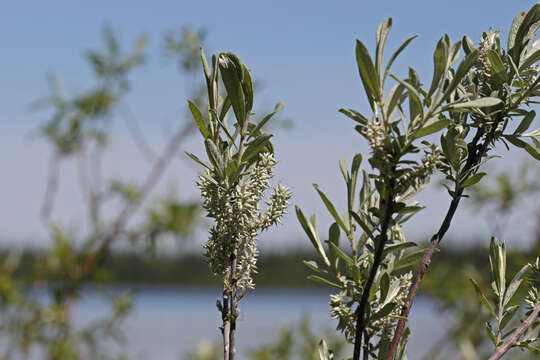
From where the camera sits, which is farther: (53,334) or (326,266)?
(53,334)

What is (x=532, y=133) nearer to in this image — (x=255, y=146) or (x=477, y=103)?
(x=477, y=103)

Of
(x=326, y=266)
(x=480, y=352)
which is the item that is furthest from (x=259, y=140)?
(x=480, y=352)

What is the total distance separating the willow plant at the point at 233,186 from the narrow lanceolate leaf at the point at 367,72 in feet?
0.25

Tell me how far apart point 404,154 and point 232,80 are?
5.7 inches

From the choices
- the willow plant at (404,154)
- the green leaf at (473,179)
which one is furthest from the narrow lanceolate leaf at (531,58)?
the green leaf at (473,179)

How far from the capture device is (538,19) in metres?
0.46

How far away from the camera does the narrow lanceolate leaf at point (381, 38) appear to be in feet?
1.29

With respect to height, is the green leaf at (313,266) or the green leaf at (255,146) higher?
the green leaf at (255,146)

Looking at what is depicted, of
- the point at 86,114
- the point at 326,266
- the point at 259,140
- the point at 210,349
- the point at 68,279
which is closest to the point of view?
the point at 259,140

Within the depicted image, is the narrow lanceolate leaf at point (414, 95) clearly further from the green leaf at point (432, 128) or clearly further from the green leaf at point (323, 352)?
the green leaf at point (323, 352)

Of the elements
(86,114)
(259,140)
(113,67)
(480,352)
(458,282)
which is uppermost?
(113,67)

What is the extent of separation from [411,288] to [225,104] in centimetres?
22

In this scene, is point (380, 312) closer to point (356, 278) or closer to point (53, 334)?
point (356, 278)

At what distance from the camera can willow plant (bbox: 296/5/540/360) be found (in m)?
0.39
